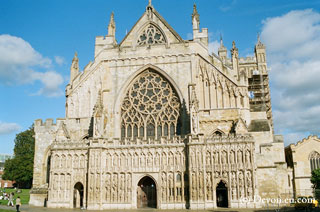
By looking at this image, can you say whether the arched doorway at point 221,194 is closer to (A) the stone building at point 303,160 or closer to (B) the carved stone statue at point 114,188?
(B) the carved stone statue at point 114,188

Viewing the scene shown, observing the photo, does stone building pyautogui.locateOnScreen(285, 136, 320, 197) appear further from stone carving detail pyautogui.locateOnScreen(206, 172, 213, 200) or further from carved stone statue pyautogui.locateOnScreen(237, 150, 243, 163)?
stone carving detail pyautogui.locateOnScreen(206, 172, 213, 200)

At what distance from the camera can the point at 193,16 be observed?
3047 centimetres

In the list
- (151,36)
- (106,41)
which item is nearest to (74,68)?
(106,41)

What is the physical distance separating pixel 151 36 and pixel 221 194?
16696mm

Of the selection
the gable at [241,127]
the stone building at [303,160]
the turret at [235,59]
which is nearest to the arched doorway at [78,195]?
the gable at [241,127]

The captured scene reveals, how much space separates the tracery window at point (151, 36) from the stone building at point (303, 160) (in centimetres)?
2159

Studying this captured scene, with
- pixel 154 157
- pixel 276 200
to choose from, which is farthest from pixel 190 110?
pixel 276 200

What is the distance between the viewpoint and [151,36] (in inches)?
1230

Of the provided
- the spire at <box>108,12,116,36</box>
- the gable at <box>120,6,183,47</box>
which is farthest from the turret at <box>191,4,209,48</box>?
the spire at <box>108,12,116,36</box>

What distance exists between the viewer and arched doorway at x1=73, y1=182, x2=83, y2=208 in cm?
2598

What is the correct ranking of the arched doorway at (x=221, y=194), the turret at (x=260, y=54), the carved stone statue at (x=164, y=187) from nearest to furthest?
the carved stone statue at (x=164, y=187), the arched doorway at (x=221, y=194), the turret at (x=260, y=54)

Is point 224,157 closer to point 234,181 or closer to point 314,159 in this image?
point 234,181

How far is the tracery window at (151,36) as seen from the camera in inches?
1219

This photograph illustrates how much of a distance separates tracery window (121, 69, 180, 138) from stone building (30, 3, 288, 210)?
0.31ft
